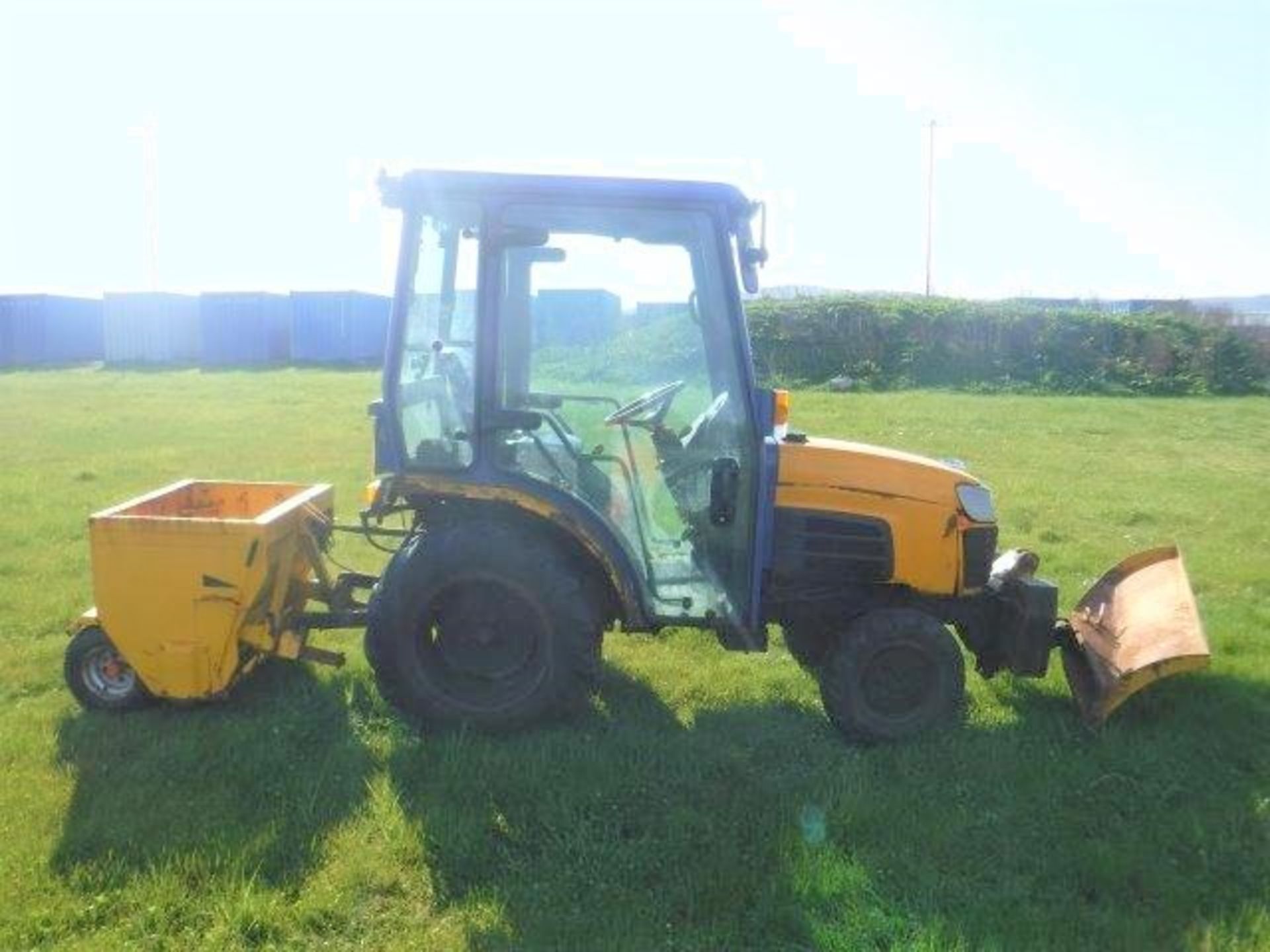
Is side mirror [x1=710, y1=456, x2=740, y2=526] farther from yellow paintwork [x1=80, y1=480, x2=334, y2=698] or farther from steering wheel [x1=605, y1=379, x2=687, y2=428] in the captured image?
yellow paintwork [x1=80, y1=480, x2=334, y2=698]

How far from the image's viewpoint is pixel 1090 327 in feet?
78.1

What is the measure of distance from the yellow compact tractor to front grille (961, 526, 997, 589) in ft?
0.03

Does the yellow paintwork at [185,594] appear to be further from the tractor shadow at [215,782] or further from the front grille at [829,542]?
the front grille at [829,542]

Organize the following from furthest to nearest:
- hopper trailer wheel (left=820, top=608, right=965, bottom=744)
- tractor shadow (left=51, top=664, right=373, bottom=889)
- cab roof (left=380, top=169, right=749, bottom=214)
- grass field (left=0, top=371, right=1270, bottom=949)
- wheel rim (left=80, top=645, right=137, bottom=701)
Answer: wheel rim (left=80, top=645, right=137, bottom=701) → hopper trailer wheel (left=820, top=608, right=965, bottom=744) → cab roof (left=380, top=169, right=749, bottom=214) → tractor shadow (left=51, top=664, right=373, bottom=889) → grass field (left=0, top=371, right=1270, bottom=949)

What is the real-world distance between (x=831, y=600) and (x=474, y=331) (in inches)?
73.8

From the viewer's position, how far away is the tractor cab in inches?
173

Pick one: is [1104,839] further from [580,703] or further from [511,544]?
[511,544]

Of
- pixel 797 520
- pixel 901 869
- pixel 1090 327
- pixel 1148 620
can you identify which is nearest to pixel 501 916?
pixel 901 869

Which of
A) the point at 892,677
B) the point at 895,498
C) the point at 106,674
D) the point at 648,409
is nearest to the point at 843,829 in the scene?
the point at 892,677

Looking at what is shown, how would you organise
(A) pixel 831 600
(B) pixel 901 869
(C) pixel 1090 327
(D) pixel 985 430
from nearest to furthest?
(B) pixel 901 869, (A) pixel 831 600, (D) pixel 985 430, (C) pixel 1090 327

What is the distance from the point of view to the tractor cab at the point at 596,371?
440cm

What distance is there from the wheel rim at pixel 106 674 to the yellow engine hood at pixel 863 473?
2.91 meters

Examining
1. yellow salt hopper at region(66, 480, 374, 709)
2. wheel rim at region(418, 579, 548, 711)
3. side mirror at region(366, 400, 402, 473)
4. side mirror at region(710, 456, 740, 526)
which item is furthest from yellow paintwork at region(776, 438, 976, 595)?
yellow salt hopper at region(66, 480, 374, 709)

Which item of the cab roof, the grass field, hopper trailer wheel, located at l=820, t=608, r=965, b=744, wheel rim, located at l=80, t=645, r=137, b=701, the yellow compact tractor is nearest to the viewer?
the grass field
